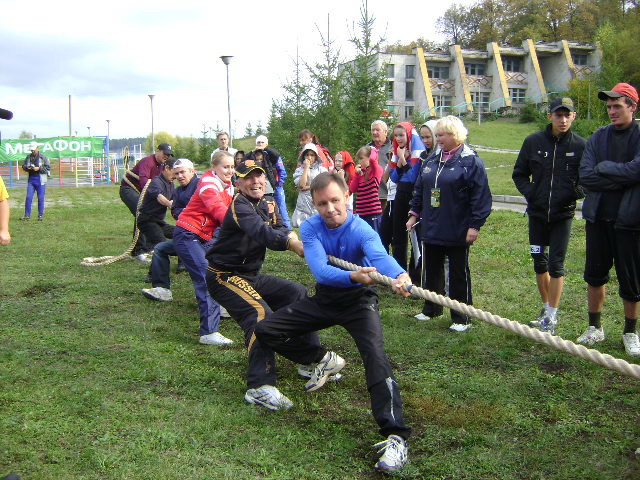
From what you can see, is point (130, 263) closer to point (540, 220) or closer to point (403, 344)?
point (403, 344)

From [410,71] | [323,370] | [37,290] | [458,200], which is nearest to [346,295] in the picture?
[323,370]

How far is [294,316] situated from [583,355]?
79.6 inches

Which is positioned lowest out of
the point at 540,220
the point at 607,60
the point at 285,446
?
the point at 285,446

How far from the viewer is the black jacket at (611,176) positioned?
16.9 feet

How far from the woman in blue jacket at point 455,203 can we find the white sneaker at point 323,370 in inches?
74.0

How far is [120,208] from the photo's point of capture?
20906 millimetres

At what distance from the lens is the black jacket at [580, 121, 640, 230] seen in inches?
203

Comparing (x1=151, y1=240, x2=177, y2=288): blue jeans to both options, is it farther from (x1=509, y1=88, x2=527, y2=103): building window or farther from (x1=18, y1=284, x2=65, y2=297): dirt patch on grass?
(x1=509, y1=88, x2=527, y2=103): building window

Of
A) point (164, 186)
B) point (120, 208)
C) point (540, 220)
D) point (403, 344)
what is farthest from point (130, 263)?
point (120, 208)

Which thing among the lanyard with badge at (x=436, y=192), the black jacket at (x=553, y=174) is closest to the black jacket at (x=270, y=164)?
the lanyard with badge at (x=436, y=192)

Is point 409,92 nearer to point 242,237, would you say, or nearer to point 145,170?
point 145,170

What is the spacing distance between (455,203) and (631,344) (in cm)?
209

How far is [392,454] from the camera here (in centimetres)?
360

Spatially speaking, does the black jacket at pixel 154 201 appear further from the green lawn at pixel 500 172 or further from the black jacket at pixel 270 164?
the green lawn at pixel 500 172
